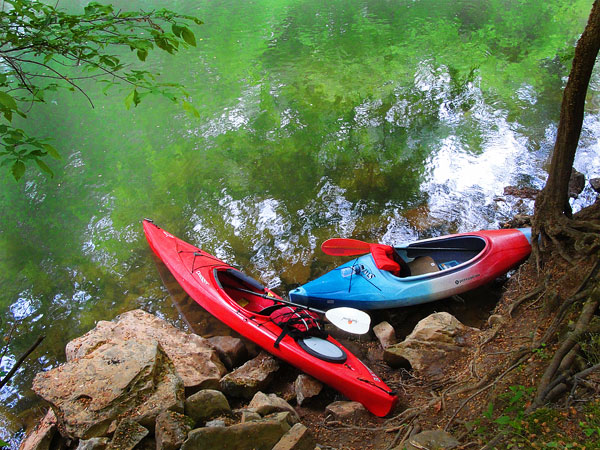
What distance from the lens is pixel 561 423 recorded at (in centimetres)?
180

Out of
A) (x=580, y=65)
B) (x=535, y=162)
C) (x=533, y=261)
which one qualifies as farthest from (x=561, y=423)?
(x=535, y=162)

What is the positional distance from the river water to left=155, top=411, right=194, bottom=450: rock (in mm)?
2065

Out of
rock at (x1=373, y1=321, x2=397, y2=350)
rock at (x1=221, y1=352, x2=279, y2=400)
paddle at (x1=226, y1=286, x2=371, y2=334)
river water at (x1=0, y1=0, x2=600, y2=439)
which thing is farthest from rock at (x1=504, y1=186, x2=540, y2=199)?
rock at (x1=221, y1=352, x2=279, y2=400)

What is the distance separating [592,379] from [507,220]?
314cm

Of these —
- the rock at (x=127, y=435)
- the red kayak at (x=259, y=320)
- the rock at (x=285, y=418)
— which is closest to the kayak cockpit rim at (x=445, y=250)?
the red kayak at (x=259, y=320)

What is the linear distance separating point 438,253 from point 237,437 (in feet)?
9.45

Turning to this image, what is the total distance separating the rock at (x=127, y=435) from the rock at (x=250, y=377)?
2.94 ft

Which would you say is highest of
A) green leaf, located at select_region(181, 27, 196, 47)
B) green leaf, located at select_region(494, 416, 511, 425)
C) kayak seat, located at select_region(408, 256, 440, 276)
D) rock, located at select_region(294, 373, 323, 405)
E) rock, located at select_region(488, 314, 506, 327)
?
green leaf, located at select_region(181, 27, 196, 47)

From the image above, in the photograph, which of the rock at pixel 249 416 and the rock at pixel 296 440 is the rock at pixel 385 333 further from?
the rock at pixel 296 440

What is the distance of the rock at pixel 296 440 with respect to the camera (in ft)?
7.08

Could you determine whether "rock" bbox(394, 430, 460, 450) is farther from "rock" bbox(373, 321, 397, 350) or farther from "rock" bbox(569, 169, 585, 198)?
"rock" bbox(569, 169, 585, 198)

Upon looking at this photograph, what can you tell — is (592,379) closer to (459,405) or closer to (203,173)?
(459,405)

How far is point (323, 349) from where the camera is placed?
345 centimetres

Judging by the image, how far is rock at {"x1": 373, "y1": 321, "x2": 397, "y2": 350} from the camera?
3.68 metres
